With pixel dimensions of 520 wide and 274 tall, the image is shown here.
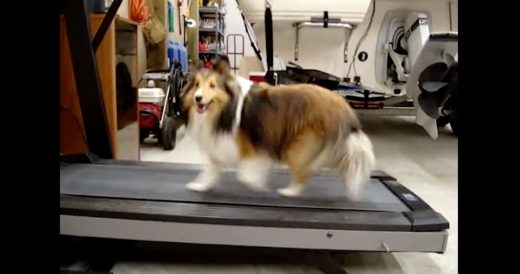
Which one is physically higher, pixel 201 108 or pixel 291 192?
pixel 201 108

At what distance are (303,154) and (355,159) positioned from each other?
0.20 metres

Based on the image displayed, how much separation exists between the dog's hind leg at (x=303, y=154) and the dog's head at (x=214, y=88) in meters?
0.30

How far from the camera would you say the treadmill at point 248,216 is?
1805mm

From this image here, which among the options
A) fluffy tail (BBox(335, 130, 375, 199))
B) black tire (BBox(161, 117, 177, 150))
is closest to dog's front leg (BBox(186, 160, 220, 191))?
fluffy tail (BBox(335, 130, 375, 199))

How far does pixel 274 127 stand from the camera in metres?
1.98

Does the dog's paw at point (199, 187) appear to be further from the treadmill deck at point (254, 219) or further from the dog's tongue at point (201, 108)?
the dog's tongue at point (201, 108)

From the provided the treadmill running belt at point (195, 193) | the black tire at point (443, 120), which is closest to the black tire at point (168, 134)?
the treadmill running belt at point (195, 193)

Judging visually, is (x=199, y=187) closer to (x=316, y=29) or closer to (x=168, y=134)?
(x=168, y=134)

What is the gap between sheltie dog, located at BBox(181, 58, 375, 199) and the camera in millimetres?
1953

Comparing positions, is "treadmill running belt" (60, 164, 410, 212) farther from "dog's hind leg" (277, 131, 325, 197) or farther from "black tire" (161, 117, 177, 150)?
"black tire" (161, 117, 177, 150)

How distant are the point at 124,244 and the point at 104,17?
1366mm

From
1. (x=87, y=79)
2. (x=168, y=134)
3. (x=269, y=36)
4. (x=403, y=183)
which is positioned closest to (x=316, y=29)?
(x=269, y=36)

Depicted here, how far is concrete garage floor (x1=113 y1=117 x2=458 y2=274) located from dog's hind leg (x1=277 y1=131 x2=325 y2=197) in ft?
1.17
